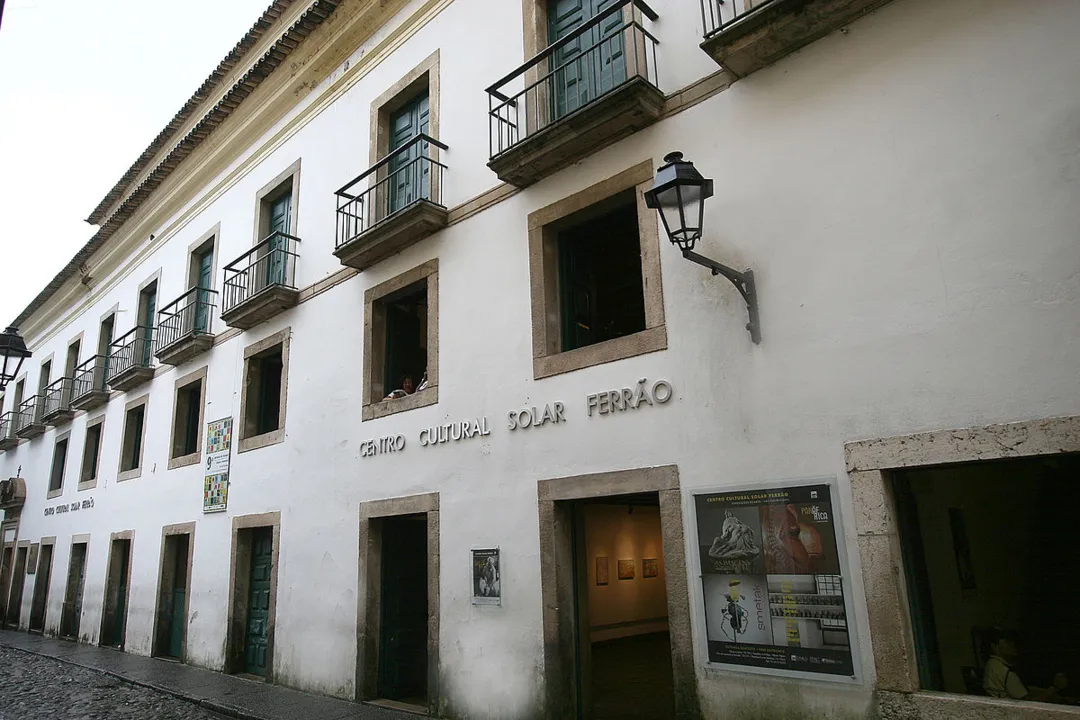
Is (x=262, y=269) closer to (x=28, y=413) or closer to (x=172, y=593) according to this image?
(x=172, y=593)

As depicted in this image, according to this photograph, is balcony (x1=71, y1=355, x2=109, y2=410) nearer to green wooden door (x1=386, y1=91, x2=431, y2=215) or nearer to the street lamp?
green wooden door (x1=386, y1=91, x2=431, y2=215)

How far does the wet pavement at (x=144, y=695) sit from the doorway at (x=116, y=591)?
60.7 inches

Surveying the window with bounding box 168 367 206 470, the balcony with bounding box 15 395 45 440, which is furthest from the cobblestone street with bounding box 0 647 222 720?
the balcony with bounding box 15 395 45 440

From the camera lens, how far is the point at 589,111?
6.53 meters

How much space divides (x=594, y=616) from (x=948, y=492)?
795 centimetres

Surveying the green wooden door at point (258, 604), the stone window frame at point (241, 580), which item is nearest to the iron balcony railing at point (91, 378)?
the stone window frame at point (241, 580)

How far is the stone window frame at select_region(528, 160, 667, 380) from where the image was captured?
20.6ft

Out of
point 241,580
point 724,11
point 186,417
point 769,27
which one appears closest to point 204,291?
point 186,417

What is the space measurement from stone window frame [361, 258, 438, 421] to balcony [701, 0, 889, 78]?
12.9 feet

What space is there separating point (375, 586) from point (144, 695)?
3.59 metres

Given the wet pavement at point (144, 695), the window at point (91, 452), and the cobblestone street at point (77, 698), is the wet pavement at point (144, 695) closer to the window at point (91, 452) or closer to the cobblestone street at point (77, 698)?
the cobblestone street at point (77, 698)

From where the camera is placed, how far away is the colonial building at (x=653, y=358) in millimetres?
4684

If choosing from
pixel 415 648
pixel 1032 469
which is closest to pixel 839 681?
pixel 1032 469

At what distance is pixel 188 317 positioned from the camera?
13383 mm
